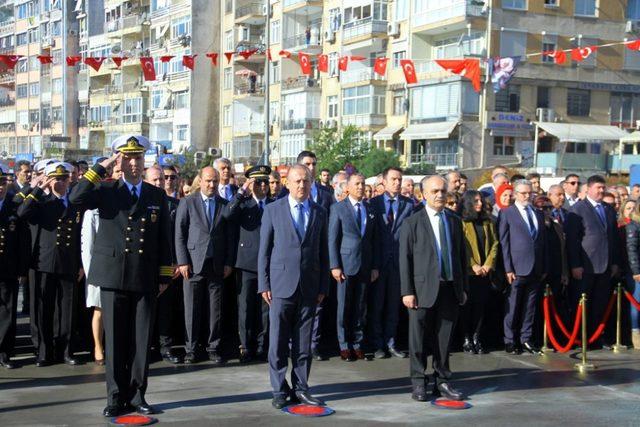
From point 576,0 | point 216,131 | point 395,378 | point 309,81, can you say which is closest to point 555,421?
point 395,378

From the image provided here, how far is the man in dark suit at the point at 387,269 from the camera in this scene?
10.5 meters

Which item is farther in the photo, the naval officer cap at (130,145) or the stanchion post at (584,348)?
the stanchion post at (584,348)

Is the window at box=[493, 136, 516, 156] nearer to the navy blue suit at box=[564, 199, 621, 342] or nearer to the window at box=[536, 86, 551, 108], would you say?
the window at box=[536, 86, 551, 108]

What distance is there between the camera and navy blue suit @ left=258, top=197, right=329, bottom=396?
26.3 ft

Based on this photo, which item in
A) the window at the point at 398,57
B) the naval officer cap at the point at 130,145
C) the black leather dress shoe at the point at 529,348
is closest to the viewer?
the naval officer cap at the point at 130,145

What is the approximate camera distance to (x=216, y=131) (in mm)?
65062

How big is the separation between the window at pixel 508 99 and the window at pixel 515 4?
3996mm

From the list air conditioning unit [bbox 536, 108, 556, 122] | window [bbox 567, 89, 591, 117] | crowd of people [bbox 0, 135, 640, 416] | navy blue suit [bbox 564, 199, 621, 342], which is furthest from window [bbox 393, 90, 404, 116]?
navy blue suit [bbox 564, 199, 621, 342]

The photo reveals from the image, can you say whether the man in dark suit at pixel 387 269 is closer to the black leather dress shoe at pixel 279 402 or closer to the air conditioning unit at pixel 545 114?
the black leather dress shoe at pixel 279 402

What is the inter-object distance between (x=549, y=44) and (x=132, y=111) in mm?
37654

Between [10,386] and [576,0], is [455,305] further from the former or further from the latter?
[576,0]

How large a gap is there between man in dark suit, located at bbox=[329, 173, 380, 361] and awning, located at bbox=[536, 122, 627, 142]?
35248mm

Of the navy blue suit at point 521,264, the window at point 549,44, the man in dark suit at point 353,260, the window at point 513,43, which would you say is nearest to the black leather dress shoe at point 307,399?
the man in dark suit at point 353,260

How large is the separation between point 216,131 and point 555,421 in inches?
2315
